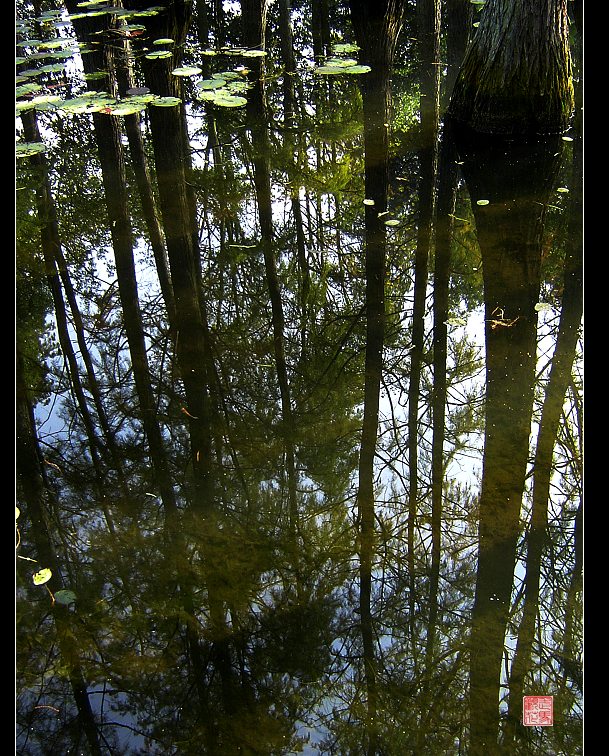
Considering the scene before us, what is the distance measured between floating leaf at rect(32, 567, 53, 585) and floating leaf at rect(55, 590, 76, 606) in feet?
0.22

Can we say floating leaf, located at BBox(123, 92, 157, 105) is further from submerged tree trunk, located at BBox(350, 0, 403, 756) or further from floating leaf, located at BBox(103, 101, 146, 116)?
submerged tree trunk, located at BBox(350, 0, 403, 756)

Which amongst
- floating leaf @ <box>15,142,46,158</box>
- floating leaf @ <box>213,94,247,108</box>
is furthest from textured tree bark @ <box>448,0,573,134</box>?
floating leaf @ <box>15,142,46,158</box>

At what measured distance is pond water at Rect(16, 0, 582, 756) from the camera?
1569mm

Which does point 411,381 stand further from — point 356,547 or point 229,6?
point 229,6

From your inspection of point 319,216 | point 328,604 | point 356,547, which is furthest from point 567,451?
point 319,216

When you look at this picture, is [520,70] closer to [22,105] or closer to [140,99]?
[140,99]

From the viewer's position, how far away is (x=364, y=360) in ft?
8.95

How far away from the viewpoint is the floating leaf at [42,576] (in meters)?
1.90

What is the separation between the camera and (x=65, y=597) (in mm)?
1844

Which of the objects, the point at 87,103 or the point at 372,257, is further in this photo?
the point at 87,103

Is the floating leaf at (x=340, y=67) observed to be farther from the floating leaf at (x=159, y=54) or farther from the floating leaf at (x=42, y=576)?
the floating leaf at (x=42, y=576)

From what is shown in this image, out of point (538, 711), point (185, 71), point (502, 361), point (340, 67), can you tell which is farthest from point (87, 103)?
point (538, 711)

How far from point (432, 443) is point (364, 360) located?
0.54 metres

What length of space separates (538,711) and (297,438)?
1.14 m
